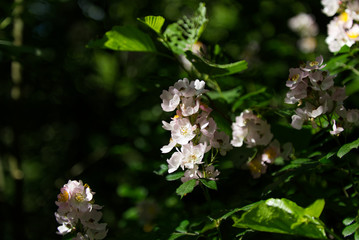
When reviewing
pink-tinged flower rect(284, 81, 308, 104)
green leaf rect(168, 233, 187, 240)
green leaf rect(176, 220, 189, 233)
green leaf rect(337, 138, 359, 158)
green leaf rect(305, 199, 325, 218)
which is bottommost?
green leaf rect(176, 220, 189, 233)

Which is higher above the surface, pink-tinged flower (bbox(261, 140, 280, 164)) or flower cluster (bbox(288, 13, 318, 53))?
pink-tinged flower (bbox(261, 140, 280, 164))

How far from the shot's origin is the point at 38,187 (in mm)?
4348

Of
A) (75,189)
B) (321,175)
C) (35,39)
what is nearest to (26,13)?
(35,39)

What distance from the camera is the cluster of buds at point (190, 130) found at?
45.6 inches

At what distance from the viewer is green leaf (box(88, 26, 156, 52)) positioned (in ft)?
4.82

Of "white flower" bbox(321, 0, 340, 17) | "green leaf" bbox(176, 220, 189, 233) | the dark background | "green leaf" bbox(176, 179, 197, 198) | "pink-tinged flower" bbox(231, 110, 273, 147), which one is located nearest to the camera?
"green leaf" bbox(176, 179, 197, 198)

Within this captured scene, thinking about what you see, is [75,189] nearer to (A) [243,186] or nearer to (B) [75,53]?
(A) [243,186]

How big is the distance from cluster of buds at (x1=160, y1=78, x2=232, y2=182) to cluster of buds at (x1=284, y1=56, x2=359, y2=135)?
27 centimetres

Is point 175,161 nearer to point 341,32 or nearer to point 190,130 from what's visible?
point 190,130

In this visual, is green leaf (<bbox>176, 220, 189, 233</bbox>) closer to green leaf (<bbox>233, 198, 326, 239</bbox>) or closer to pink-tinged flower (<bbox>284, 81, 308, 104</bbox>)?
green leaf (<bbox>233, 198, 326, 239</bbox>)

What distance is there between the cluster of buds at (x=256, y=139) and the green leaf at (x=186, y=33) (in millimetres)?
334

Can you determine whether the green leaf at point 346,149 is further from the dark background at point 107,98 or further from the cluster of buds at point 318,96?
the dark background at point 107,98

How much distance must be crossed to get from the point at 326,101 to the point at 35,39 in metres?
2.04

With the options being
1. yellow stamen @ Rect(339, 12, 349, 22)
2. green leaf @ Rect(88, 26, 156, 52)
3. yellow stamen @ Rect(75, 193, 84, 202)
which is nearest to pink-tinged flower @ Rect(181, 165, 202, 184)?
yellow stamen @ Rect(75, 193, 84, 202)
